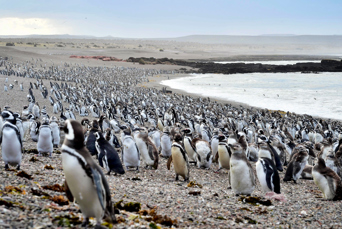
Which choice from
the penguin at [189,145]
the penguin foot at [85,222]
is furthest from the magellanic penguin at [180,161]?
the penguin foot at [85,222]

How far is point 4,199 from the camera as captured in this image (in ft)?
13.3

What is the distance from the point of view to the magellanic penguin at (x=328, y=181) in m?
6.55

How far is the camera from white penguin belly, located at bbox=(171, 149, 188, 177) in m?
7.57

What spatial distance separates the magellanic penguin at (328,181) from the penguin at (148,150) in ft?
11.4

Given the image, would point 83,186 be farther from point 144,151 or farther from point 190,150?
point 190,150

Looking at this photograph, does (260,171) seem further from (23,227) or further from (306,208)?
(23,227)

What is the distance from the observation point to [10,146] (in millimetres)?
6203

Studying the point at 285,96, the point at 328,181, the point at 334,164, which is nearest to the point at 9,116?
A: the point at 328,181

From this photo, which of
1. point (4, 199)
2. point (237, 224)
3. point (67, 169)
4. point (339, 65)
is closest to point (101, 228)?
point (67, 169)

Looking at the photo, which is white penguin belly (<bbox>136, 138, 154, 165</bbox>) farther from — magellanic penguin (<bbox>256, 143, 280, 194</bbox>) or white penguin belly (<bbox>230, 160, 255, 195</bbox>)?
magellanic penguin (<bbox>256, 143, 280, 194</bbox>)

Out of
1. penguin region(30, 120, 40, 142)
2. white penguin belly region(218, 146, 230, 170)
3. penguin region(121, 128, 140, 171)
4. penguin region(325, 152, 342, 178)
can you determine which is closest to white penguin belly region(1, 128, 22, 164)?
penguin region(121, 128, 140, 171)

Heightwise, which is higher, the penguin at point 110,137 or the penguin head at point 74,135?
the penguin head at point 74,135

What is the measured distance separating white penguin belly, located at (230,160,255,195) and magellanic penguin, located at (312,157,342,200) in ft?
4.56

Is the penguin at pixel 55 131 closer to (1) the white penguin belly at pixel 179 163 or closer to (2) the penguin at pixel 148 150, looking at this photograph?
(2) the penguin at pixel 148 150
